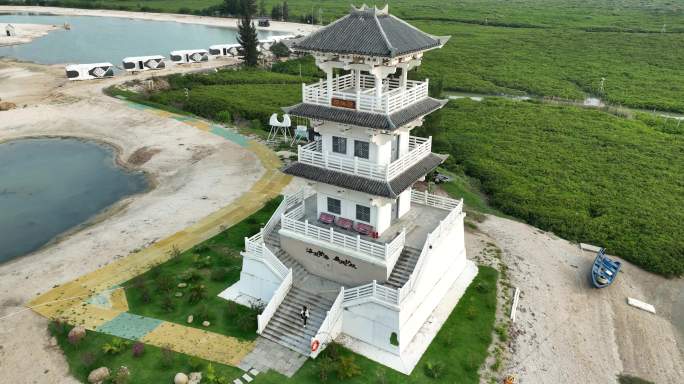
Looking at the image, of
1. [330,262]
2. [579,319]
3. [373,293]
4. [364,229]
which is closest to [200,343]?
[330,262]

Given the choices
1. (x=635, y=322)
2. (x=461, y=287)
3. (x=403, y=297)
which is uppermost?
(x=403, y=297)

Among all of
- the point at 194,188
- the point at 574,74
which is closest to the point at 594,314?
the point at 194,188

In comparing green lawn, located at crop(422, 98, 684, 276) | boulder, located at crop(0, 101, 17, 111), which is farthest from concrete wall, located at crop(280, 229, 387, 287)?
boulder, located at crop(0, 101, 17, 111)

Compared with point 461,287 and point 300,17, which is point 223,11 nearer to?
point 300,17

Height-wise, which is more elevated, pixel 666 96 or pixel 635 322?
pixel 666 96

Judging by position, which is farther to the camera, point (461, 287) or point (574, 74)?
point (574, 74)

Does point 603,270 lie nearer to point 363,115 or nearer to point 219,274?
point 363,115

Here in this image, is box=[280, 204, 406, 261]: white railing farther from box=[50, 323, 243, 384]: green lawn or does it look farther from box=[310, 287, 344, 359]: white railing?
box=[50, 323, 243, 384]: green lawn
